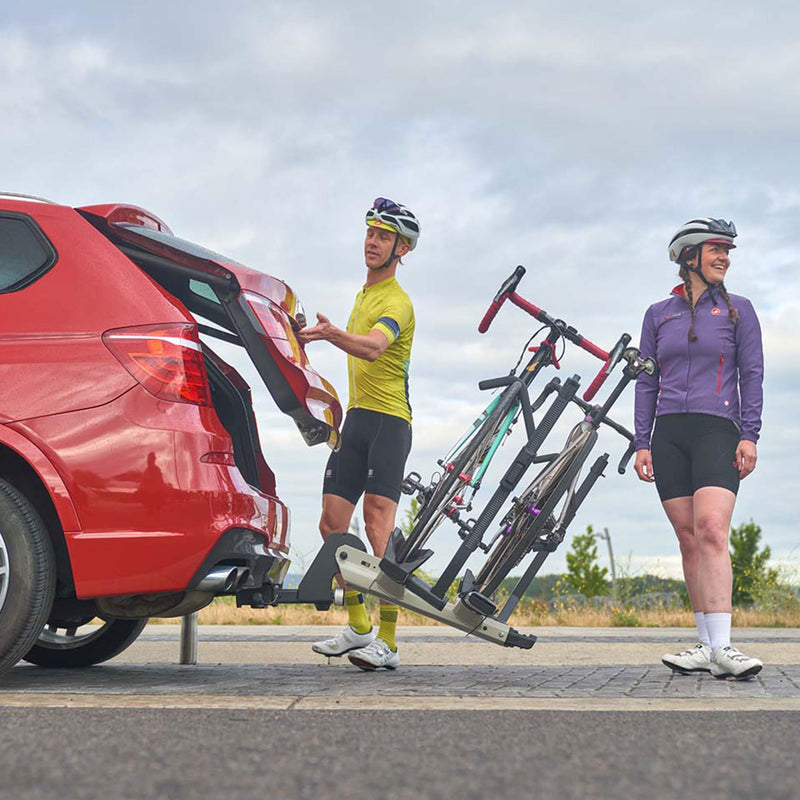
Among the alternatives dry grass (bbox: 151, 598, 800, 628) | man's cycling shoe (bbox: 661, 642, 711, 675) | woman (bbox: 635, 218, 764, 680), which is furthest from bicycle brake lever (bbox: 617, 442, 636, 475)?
dry grass (bbox: 151, 598, 800, 628)

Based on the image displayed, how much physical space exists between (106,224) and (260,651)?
11.6 ft

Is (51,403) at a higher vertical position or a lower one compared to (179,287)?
lower

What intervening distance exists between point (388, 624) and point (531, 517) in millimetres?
1026

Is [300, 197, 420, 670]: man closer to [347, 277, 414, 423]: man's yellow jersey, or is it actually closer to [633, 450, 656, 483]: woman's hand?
[347, 277, 414, 423]: man's yellow jersey

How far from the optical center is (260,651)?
25.6ft

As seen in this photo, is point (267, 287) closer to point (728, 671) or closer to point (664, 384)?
point (664, 384)

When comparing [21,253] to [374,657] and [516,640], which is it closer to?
[374,657]

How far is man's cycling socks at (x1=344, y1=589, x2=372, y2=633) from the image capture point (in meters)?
6.51

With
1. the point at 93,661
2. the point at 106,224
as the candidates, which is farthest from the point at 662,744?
the point at 93,661

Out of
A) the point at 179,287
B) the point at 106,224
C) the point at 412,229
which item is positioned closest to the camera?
the point at 106,224

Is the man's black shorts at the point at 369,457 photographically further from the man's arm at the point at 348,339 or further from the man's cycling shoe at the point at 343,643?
the man's cycling shoe at the point at 343,643

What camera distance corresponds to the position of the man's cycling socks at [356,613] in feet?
21.4

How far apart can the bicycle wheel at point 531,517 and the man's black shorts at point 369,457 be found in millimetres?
706

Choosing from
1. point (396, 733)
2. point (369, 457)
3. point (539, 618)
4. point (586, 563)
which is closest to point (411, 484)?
point (369, 457)
